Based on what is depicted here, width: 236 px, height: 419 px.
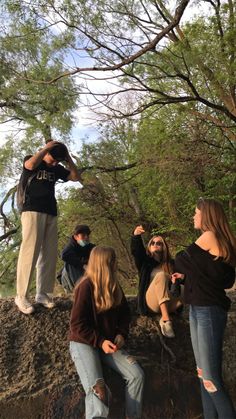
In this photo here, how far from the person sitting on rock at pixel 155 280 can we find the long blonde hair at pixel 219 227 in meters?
0.85

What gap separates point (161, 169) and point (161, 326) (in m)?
8.10

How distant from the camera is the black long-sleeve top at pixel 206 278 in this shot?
3.41 m

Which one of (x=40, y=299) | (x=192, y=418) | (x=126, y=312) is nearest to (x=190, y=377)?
(x=192, y=418)

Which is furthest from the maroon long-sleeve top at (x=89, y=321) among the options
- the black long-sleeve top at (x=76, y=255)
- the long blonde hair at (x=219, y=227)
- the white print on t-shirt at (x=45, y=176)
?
the black long-sleeve top at (x=76, y=255)

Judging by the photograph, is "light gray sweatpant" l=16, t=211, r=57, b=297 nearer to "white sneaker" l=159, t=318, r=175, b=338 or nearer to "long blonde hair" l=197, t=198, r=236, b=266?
"white sneaker" l=159, t=318, r=175, b=338

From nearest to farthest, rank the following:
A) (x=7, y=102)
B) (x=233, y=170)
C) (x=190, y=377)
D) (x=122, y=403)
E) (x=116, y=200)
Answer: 1. (x=122, y=403)
2. (x=190, y=377)
3. (x=233, y=170)
4. (x=7, y=102)
5. (x=116, y=200)

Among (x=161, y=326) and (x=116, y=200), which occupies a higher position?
(x=116, y=200)

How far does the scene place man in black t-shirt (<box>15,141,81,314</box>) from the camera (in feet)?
13.6

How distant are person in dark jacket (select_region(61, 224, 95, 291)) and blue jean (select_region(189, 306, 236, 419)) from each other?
6.31 feet

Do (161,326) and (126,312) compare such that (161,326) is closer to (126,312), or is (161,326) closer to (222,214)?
(126,312)

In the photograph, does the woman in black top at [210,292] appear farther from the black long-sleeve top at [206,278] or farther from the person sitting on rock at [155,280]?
the person sitting on rock at [155,280]

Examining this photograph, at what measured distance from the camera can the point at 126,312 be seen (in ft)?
11.9

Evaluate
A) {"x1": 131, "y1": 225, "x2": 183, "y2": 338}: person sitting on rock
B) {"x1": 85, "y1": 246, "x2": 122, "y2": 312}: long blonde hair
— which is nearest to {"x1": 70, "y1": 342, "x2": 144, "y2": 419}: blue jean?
{"x1": 85, "y1": 246, "x2": 122, "y2": 312}: long blonde hair

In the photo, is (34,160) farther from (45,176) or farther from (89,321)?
(89,321)
